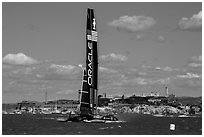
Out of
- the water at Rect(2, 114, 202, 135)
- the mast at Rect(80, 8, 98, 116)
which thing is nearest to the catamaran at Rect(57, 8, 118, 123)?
the mast at Rect(80, 8, 98, 116)

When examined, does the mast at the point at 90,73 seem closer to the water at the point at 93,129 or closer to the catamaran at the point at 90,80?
the catamaran at the point at 90,80

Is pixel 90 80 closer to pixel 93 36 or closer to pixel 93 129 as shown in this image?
pixel 93 36

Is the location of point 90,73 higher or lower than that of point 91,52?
lower

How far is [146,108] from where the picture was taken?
185250 mm

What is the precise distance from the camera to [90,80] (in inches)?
2437

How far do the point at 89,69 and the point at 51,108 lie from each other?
135m

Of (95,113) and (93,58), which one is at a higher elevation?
(93,58)

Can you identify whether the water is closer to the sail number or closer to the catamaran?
the catamaran

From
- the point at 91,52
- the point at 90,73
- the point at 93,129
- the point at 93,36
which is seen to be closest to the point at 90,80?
the point at 90,73

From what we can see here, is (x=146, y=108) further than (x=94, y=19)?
Yes

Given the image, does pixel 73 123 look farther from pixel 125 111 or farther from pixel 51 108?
pixel 51 108

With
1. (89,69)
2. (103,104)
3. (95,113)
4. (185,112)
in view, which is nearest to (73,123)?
(95,113)

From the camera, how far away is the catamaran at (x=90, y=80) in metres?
60.1

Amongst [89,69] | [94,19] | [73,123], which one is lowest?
[73,123]
